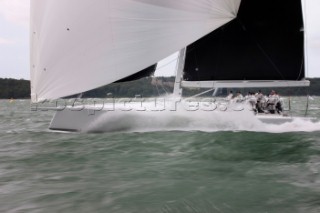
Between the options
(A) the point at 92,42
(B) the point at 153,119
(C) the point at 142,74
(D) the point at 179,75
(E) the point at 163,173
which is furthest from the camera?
(D) the point at 179,75

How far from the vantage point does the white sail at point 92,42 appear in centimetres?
1109

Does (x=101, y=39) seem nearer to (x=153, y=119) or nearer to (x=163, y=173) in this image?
(x=153, y=119)

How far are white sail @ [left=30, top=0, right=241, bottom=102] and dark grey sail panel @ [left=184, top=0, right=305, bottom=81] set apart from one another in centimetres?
280

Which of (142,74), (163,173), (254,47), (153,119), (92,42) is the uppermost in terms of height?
(254,47)

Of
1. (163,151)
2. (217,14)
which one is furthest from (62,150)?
(217,14)

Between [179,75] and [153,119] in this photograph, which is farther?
[179,75]

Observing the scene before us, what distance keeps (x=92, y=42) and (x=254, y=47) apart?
19.6ft

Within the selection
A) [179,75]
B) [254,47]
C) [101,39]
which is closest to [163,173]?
[101,39]

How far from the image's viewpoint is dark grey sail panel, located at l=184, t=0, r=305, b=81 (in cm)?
1406

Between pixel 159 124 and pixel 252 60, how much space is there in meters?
4.05

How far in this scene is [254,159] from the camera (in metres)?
8.45

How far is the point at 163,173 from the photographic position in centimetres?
716

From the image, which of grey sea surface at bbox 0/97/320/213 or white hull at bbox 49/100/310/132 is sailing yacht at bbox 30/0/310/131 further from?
grey sea surface at bbox 0/97/320/213

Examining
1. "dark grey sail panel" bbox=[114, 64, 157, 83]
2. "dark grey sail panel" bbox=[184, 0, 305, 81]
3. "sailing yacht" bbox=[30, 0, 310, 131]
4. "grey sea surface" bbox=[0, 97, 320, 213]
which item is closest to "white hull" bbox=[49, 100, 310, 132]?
"sailing yacht" bbox=[30, 0, 310, 131]
